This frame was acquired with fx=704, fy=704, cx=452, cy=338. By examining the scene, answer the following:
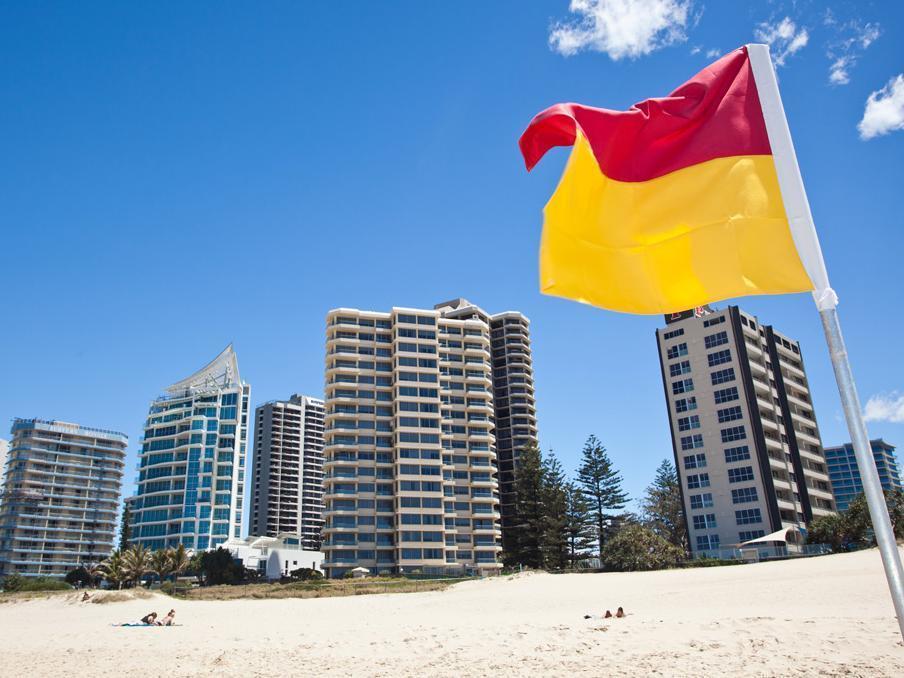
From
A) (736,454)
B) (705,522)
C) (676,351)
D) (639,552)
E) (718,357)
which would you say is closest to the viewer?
(639,552)

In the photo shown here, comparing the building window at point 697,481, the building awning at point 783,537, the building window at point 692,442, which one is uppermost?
the building window at point 692,442

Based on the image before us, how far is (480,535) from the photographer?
307 feet

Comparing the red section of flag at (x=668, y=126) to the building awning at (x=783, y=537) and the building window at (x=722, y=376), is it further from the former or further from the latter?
the building window at (x=722, y=376)

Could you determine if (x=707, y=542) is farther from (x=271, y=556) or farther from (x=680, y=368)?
(x=271, y=556)

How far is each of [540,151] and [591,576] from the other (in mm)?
44565

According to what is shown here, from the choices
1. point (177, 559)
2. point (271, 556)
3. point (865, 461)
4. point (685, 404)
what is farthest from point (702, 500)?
point (865, 461)

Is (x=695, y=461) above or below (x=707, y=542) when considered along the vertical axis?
above

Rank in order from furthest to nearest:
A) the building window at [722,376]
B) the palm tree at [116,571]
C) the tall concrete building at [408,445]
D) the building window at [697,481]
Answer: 1. the tall concrete building at [408,445]
2. the building window at [722,376]
3. the building window at [697,481]
4. the palm tree at [116,571]

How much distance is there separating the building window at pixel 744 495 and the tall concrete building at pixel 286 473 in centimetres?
10723

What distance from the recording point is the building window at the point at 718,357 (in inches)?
3120

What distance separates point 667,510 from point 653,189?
89078 millimetres

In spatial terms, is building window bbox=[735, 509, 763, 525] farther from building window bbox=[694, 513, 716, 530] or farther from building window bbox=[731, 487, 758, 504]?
A: building window bbox=[694, 513, 716, 530]

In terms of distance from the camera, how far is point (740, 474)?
74.7 metres

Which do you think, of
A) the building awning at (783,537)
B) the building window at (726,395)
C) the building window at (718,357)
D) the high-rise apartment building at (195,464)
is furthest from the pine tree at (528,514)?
the high-rise apartment building at (195,464)
